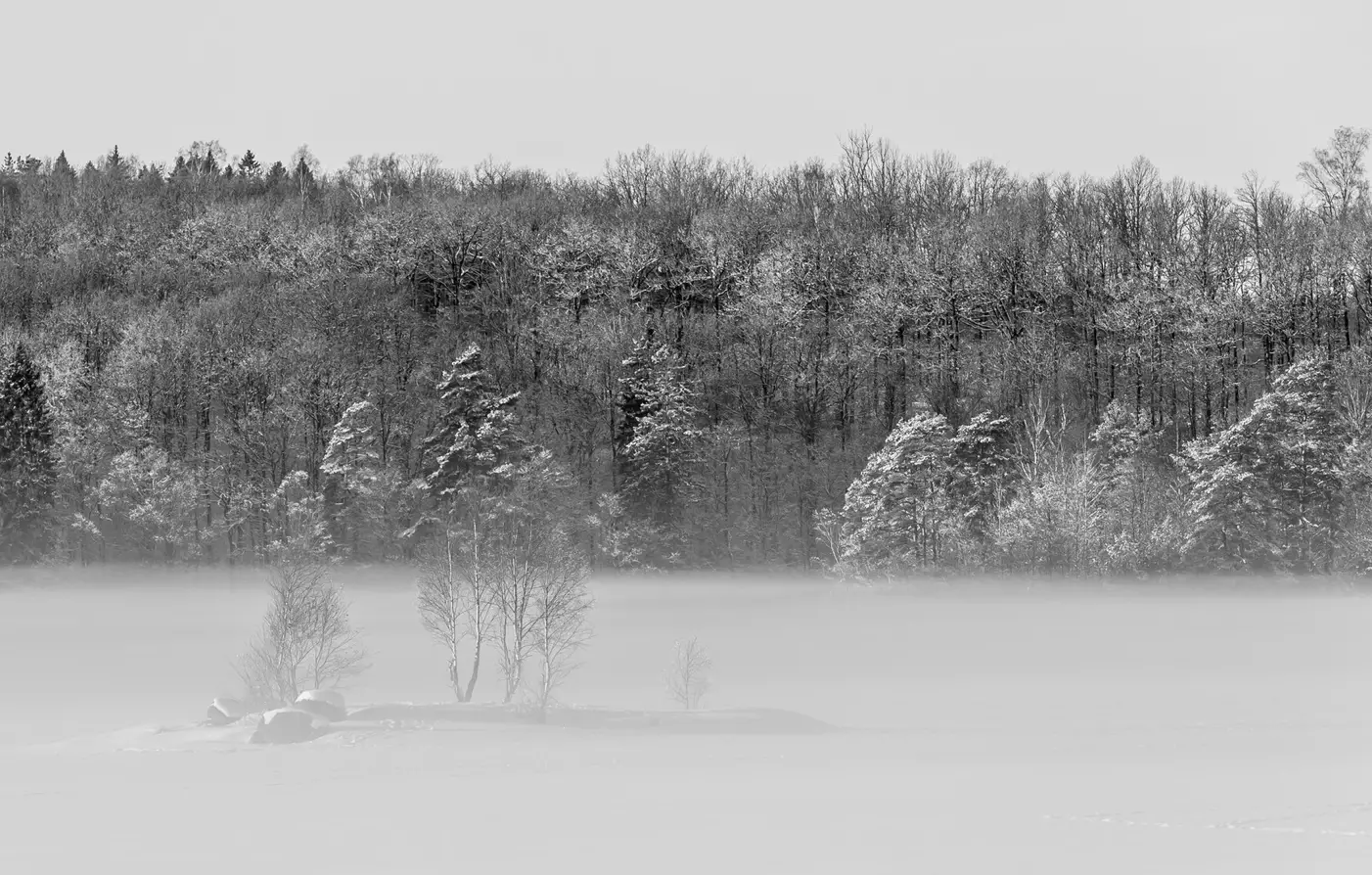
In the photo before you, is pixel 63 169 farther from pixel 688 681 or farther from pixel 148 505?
pixel 688 681

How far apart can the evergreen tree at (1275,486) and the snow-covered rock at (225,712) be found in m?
48.6

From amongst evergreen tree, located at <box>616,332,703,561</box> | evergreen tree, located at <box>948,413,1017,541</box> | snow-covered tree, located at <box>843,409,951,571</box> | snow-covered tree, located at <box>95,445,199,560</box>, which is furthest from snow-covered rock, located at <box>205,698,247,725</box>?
evergreen tree, located at <box>948,413,1017,541</box>

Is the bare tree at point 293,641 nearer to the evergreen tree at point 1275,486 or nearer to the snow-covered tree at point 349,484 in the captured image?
the snow-covered tree at point 349,484

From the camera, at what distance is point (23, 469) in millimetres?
93375

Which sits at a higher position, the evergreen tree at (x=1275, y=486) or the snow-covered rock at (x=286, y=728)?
the evergreen tree at (x=1275, y=486)

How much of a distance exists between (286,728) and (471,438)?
129 feet

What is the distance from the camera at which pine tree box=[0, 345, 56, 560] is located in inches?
3627

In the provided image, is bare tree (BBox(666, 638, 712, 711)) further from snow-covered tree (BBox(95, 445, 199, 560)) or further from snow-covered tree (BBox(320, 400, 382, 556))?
snow-covered tree (BBox(95, 445, 199, 560))

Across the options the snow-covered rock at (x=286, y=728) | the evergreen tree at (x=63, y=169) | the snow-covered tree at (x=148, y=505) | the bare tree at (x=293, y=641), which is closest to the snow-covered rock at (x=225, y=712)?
the bare tree at (x=293, y=641)

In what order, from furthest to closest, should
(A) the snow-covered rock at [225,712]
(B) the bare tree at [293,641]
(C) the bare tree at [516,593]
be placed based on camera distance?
1. (B) the bare tree at [293,641]
2. (C) the bare tree at [516,593]
3. (A) the snow-covered rock at [225,712]

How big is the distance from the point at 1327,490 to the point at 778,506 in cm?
3284

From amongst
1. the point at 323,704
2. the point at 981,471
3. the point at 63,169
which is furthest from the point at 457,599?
the point at 63,169

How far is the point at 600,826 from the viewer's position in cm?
3731

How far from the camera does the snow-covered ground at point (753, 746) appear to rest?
34938 millimetres
